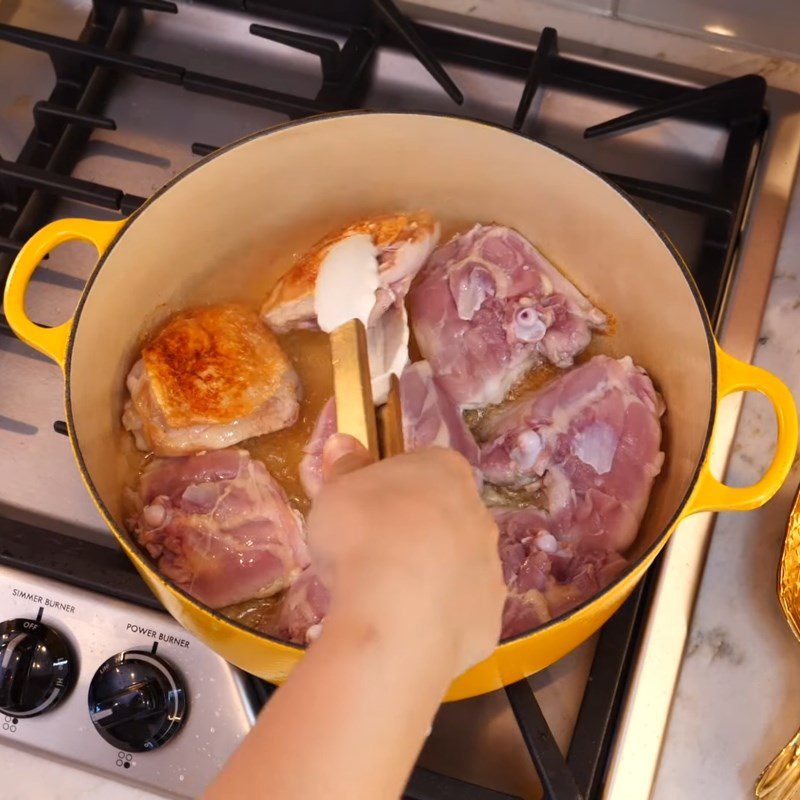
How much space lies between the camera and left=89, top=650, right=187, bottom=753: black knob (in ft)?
3.01

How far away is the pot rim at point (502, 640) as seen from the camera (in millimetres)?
821

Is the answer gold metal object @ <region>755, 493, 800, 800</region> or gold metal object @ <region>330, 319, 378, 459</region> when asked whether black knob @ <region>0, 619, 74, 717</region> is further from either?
gold metal object @ <region>755, 493, 800, 800</region>

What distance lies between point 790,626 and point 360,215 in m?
0.71

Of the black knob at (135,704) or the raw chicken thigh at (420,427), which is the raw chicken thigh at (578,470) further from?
the black knob at (135,704)

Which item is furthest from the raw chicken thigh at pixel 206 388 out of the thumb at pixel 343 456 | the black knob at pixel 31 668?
the thumb at pixel 343 456

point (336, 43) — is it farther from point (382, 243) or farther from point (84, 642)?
point (84, 642)

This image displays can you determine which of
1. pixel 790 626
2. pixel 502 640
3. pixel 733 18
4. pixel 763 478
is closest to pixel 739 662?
pixel 790 626

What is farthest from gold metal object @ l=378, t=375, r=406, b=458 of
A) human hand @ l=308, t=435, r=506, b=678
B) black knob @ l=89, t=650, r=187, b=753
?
black knob @ l=89, t=650, r=187, b=753

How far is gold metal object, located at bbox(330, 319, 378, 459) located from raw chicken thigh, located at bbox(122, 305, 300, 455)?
0.72 ft

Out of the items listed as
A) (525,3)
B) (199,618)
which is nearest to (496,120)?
(525,3)

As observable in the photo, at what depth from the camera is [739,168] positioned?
1166mm

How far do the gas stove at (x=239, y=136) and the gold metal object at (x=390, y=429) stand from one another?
289 millimetres

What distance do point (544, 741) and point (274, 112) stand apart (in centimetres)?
86

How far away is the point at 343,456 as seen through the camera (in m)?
0.74
